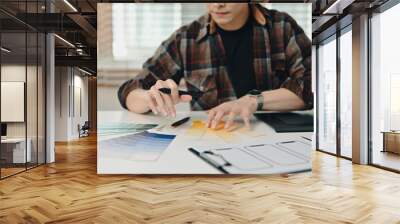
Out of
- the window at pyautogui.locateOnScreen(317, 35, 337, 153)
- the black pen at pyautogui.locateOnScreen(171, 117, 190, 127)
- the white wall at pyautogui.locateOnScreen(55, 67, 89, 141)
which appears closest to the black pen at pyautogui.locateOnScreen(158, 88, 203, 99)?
the black pen at pyautogui.locateOnScreen(171, 117, 190, 127)

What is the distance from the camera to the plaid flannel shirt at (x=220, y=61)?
6648 mm

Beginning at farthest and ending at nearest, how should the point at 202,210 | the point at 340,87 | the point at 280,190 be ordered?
the point at 340,87
the point at 280,190
the point at 202,210

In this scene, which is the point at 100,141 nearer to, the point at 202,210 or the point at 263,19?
the point at 202,210

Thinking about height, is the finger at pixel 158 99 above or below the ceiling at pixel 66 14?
below

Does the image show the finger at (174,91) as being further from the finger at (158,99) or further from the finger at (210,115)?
the finger at (210,115)

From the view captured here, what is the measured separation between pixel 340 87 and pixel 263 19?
399 cm

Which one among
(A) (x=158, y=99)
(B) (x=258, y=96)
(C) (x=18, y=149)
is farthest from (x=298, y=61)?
(C) (x=18, y=149)

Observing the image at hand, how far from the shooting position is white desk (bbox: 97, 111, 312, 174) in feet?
21.6

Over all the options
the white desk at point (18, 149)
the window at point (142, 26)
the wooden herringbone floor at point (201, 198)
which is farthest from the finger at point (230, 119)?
the white desk at point (18, 149)

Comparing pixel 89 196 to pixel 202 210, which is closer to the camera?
pixel 202 210

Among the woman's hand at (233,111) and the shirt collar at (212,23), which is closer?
the woman's hand at (233,111)

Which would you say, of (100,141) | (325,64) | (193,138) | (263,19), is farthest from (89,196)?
(325,64)

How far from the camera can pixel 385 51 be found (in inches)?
302

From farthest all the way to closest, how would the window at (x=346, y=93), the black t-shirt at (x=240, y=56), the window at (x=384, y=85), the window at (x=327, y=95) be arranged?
the window at (x=327, y=95) → the window at (x=346, y=93) → the window at (x=384, y=85) → the black t-shirt at (x=240, y=56)
